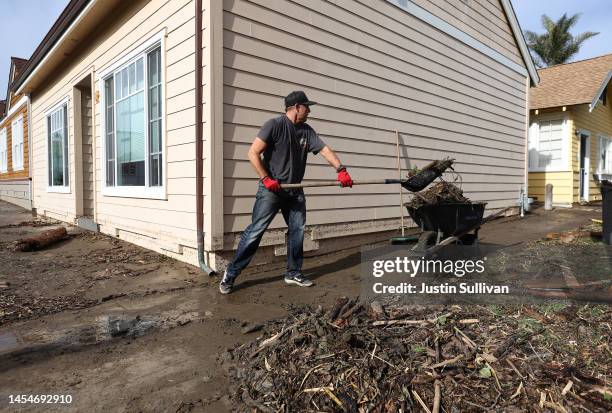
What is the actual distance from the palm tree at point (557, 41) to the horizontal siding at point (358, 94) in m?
26.7

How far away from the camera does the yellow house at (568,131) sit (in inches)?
553

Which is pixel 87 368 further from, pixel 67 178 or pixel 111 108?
pixel 67 178

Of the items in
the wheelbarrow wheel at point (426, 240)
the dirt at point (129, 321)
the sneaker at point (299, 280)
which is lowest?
the dirt at point (129, 321)

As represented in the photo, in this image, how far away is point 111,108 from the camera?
7.32m

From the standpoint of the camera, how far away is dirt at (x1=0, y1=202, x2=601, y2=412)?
7.95 ft

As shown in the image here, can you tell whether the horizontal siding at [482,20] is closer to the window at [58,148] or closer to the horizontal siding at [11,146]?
the window at [58,148]

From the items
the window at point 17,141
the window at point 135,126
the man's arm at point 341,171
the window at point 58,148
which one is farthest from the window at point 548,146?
the window at point 17,141

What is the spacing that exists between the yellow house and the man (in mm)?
12726

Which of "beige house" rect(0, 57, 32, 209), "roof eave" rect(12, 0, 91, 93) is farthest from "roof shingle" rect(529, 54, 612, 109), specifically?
"beige house" rect(0, 57, 32, 209)

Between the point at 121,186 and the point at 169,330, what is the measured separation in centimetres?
428

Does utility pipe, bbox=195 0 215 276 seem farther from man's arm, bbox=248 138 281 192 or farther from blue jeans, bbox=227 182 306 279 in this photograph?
man's arm, bbox=248 138 281 192

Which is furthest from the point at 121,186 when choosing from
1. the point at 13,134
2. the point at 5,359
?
the point at 13,134

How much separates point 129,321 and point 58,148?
856cm

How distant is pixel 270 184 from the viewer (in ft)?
13.2
